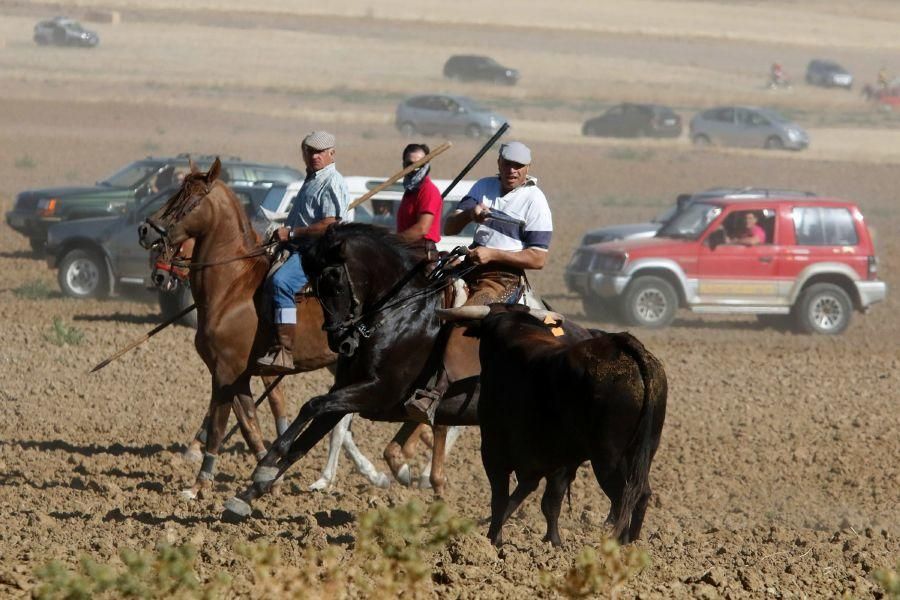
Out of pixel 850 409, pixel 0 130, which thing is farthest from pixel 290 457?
pixel 0 130

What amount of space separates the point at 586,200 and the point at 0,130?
20.6 m

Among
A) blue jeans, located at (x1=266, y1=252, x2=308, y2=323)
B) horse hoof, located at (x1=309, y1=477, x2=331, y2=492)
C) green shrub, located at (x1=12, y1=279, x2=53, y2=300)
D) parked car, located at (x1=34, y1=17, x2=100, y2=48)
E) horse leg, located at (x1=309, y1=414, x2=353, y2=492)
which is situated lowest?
parked car, located at (x1=34, y1=17, x2=100, y2=48)

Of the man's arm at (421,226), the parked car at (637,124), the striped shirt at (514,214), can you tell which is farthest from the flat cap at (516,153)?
the parked car at (637,124)

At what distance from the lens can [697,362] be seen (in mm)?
17828

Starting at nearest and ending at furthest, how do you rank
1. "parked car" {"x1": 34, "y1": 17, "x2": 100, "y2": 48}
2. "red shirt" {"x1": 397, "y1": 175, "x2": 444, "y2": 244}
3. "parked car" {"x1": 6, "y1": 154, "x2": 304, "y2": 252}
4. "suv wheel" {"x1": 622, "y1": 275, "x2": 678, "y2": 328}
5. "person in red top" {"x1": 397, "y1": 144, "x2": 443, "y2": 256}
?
"person in red top" {"x1": 397, "y1": 144, "x2": 443, "y2": 256} → "red shirt" {"x1": 397, "y1": 175, "x2": 444, "y2": 244} → "suv wheel" {"x1": 622, "y1": 275, "x2": 678, "y2": 328} → "parked car" {"x1": 6, "y1": 154, "x2": 304, "y2": 252} → "parked car" {"x1": 34, "y1": 17, "x2": 100, "y2": 48}

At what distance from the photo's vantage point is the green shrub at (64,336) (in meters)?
16.9

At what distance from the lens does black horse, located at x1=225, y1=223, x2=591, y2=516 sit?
925 centimetres

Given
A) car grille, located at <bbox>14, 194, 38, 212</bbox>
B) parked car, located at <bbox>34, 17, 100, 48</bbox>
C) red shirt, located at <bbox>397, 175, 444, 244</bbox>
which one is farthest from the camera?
parked car, located at <bbox>34, 17, 100, 48</bbox>

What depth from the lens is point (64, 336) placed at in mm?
16906

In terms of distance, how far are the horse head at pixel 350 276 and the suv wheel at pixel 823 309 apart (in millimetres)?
13922

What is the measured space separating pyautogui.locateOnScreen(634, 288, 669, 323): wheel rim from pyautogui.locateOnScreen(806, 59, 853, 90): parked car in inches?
2417

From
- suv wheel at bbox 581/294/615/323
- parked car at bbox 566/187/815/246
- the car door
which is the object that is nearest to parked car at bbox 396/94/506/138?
parked car at bbox 566/187/815/246

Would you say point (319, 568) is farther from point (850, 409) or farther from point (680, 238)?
point (680, 238)

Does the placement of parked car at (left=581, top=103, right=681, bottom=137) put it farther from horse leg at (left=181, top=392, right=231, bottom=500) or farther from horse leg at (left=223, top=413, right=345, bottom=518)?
horse leg at (left=223, top=413, right=345, bottom=518)
